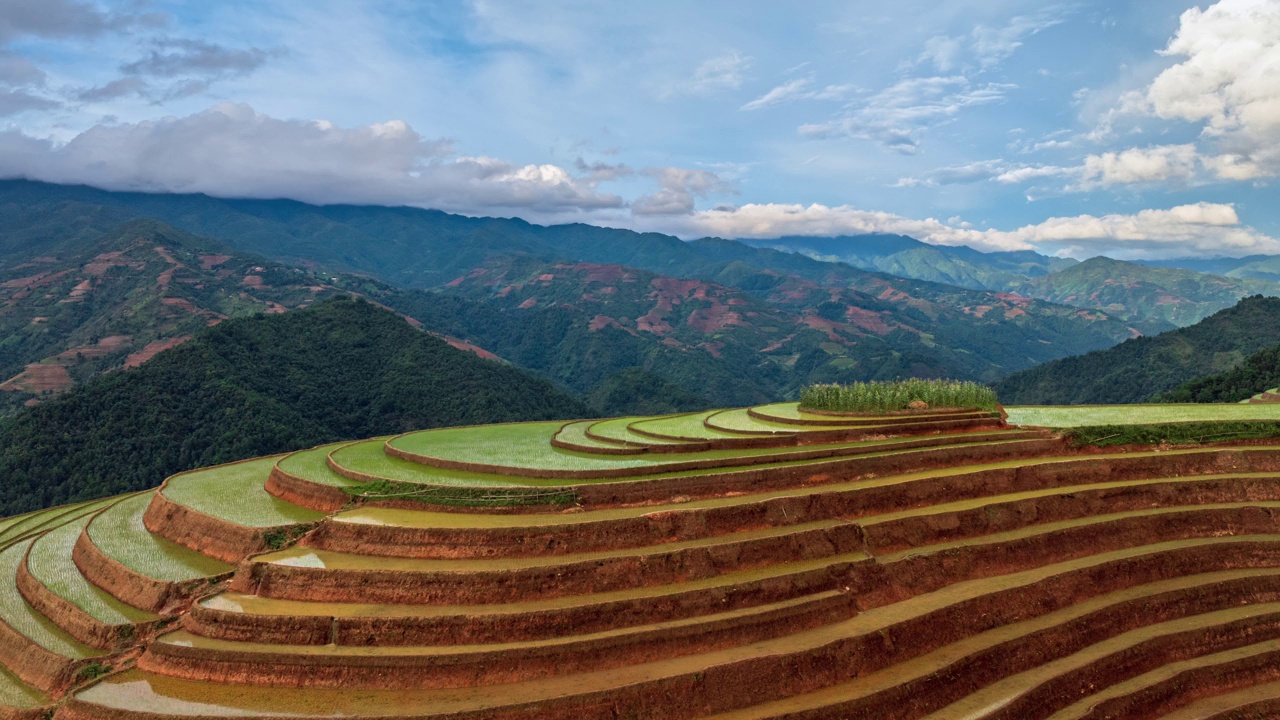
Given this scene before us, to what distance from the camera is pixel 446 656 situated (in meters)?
15.3

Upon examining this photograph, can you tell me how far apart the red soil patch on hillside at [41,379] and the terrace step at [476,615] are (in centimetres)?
8926

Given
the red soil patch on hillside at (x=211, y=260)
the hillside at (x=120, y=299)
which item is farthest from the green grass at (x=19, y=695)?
the red soil patch on hillside at (x=211, y=260)

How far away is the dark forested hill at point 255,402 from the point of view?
54.5 metres

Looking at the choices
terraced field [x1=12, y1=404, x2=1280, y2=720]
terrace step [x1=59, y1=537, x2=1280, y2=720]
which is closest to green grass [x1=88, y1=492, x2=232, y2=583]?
terraced field [x1=12, y1=404, x2=1280, y2=720]

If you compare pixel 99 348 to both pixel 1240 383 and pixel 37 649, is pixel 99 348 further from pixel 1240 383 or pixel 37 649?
pixel 1240 383

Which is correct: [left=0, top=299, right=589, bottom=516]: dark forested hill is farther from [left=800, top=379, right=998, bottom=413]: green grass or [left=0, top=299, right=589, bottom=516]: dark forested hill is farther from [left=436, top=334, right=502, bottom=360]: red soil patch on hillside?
[left=800, top=379, right=998, bottom=413]: green grass

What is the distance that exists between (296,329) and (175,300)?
3501 centimetres

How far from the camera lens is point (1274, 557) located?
23.0 meters

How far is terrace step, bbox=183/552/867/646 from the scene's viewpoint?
1616 cm

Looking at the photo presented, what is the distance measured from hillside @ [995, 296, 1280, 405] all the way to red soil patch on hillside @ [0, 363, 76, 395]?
136m

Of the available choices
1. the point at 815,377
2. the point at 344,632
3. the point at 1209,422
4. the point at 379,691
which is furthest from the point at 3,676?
the point at 815,377

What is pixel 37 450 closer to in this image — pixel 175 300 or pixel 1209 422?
pixel 175 300

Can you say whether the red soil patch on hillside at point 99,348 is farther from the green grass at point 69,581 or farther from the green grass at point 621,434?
the green grass at point 621,434

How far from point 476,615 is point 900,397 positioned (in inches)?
870
